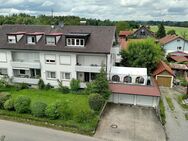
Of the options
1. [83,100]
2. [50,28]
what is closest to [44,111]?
[83,100]

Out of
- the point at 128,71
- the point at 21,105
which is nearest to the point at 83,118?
the point at 21,105

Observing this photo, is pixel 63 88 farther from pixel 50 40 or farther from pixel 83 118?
pixel 83 118

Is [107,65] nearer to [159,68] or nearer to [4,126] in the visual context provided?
[159,68]

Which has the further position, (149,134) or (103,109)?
(103,109)

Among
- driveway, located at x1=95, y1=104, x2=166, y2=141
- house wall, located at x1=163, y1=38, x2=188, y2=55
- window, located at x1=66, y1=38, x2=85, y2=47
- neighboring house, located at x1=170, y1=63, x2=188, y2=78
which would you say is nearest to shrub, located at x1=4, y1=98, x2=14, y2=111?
driveway, located at x1=95, y1=104, x2=166, y2=141

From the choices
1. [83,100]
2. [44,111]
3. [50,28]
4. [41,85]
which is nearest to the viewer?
[44,111]

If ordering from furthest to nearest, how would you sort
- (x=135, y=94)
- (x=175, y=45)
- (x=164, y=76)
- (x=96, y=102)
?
(x=175, y=45)
(x=164, y=76)
(x=135, y=94)
(x=96, y=102)

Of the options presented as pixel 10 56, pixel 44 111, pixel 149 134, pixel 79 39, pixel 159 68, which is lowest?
pixel 149 134

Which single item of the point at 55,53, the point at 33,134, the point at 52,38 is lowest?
the point at 33,134
